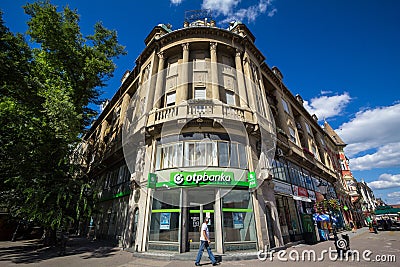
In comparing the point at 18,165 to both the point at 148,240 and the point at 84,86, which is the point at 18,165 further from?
the point at 148,240

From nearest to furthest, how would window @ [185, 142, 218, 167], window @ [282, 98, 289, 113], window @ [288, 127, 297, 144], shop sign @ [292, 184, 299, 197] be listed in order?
window @ [185, 142, 218, 167] → shop sign @ [292, 184, 299, 197] → window @ [288, 127, 297, 144] → window @ [282, 98, 289, 113]

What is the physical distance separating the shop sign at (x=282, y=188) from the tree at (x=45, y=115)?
38.6ft

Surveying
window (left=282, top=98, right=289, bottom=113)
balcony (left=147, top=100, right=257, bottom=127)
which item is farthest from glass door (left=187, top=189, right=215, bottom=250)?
window (left=282, top=98, right=289, bottom=113)

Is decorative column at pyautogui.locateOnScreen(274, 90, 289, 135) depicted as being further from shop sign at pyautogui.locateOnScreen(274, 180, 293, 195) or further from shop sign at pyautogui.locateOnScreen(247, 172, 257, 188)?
shop sign at pyautogui.locateOnScreen(247, 172, 257, 188)

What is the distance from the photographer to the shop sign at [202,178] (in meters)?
10.1

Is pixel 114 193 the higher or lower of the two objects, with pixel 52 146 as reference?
lower

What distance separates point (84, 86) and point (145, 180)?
26.9 ft

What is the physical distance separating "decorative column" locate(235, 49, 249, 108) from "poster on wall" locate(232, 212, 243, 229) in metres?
6.67

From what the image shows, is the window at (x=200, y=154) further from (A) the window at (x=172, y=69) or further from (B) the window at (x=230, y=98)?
(A) the window at (x=172, y=69)

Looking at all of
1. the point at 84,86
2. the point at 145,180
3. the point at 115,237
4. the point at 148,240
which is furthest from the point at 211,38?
the point at 115,237

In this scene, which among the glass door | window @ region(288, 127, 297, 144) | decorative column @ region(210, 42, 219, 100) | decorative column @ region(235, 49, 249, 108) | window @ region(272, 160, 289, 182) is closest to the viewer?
the glass door

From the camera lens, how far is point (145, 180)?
37.9ft

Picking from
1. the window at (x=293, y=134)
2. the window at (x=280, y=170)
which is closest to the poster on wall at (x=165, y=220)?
the window at (x=280, y=170)

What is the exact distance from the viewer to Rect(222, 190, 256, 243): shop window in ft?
32.2
